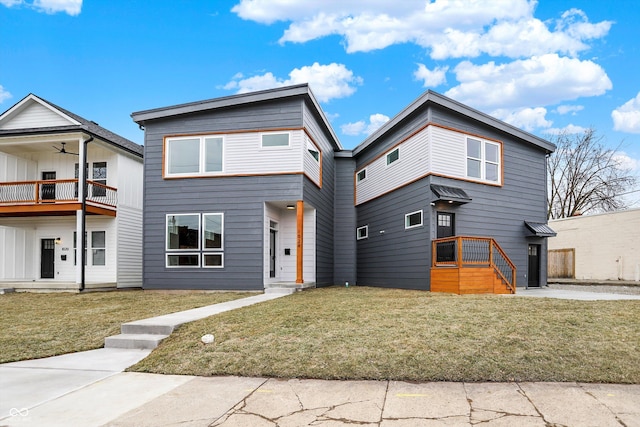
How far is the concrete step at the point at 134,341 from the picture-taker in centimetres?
584

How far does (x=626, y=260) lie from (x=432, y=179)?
1233 cm

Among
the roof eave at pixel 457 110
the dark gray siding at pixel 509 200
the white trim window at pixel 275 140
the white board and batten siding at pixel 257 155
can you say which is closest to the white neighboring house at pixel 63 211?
the white board and batten siding at pixel 257 155

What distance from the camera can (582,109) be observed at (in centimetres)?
3072

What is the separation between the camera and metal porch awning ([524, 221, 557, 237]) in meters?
14.5

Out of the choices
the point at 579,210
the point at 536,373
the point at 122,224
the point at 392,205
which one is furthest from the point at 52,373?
the point at 579,210

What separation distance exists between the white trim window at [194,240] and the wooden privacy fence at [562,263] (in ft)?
59.2

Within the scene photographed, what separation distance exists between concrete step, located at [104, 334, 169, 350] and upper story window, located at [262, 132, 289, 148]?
8.38 meters

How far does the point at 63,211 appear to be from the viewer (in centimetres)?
1534

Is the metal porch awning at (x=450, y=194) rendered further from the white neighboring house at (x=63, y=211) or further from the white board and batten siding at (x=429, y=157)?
the white neighboring house at (x=63, y=211)

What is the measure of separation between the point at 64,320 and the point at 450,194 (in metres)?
10.1

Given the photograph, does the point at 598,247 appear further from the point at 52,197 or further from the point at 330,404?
the point at 52,197

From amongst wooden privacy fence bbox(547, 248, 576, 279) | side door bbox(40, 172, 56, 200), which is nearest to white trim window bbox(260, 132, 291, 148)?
side door bbox(40, 172, 56, 200)

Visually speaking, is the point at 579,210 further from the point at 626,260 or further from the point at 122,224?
the point at 122,224

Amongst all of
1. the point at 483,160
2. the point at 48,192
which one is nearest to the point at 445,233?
the point at 483,160
